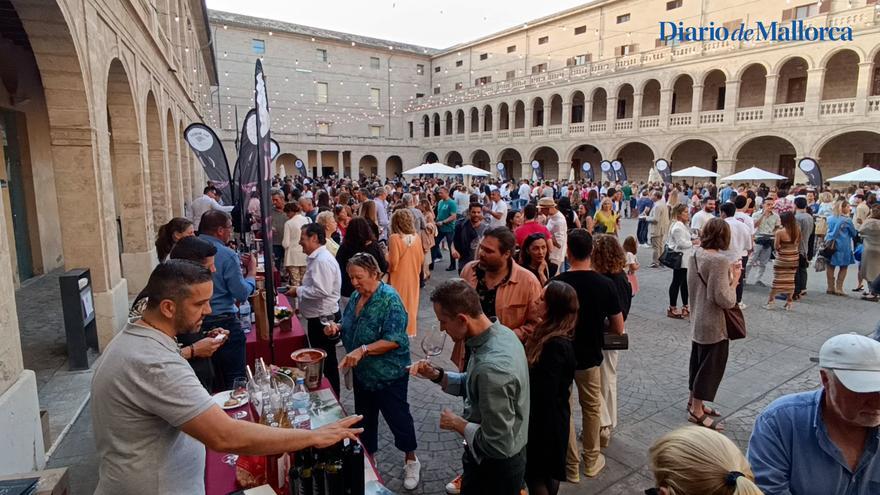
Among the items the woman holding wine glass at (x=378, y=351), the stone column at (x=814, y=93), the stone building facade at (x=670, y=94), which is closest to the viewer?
the woman holding wine glass at (x=378, y=351)

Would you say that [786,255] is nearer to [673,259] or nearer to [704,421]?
[673,259]

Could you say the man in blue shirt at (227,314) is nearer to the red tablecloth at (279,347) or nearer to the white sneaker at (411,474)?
the red tablecloth at (279,347)

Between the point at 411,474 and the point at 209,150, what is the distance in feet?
27.0

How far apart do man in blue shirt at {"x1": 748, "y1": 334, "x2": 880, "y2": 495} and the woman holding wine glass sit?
212 cm

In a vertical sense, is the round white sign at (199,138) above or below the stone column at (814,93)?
below

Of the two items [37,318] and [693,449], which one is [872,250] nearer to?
[693,449]

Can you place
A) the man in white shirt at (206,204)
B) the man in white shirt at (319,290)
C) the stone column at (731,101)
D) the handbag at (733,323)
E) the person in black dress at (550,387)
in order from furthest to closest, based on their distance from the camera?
1. the stone column at (731,101)
2. the man in white shirt at (206,204)
3. the man in white shirt at (319,290)
4. the handbag at (733,323)
5. the person in black dress at (550,387)

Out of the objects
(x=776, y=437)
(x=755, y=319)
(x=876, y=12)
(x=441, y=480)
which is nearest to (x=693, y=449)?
(x=776, y=437)

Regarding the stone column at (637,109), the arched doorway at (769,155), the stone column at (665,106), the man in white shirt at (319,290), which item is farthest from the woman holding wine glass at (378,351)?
the stone column at (637,109)

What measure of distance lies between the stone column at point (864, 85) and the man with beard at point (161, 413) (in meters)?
26.4

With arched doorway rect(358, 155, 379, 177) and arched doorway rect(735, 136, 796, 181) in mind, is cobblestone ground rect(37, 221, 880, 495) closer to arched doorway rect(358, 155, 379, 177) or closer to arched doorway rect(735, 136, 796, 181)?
arched doorway rect(735, 136, 796, 181)

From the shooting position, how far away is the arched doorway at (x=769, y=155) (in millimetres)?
24781

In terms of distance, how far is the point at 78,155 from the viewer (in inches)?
216

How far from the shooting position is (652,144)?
27406 mm
